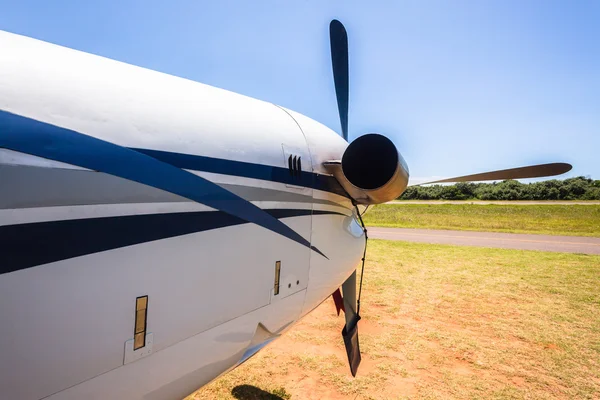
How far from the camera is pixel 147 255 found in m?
1.55

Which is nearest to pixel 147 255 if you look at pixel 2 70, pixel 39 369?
pixel 39 369

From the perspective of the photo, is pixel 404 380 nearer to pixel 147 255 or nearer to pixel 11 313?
pixel 147 255

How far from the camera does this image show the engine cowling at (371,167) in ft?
9.85

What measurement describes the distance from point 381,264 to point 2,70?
12.1 meters

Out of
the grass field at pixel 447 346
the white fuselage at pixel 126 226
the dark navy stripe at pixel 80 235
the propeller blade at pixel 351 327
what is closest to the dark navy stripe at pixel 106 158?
the white fuselage at pixel 126 226

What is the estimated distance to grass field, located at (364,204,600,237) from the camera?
974 inches

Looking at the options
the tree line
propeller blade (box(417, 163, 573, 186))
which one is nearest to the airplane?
propeller blade (box(417, 163, 573, 186))

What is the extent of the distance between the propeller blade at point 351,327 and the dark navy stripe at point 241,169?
1.83 meters

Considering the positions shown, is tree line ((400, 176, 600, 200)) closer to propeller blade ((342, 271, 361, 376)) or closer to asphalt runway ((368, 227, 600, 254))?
asphalt runway ((368, 227, 600, 254))

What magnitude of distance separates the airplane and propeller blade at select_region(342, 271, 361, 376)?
189cm

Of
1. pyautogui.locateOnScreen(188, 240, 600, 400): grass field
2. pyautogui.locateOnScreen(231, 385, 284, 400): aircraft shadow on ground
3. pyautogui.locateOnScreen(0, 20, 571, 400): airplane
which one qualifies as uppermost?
pyautogui.locateOnScreen(0, 20, 571, 400): airplane

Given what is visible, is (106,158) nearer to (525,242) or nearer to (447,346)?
(447,346)

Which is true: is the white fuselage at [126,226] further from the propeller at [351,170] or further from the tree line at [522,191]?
the tree line at [522,191]

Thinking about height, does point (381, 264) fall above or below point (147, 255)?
below
